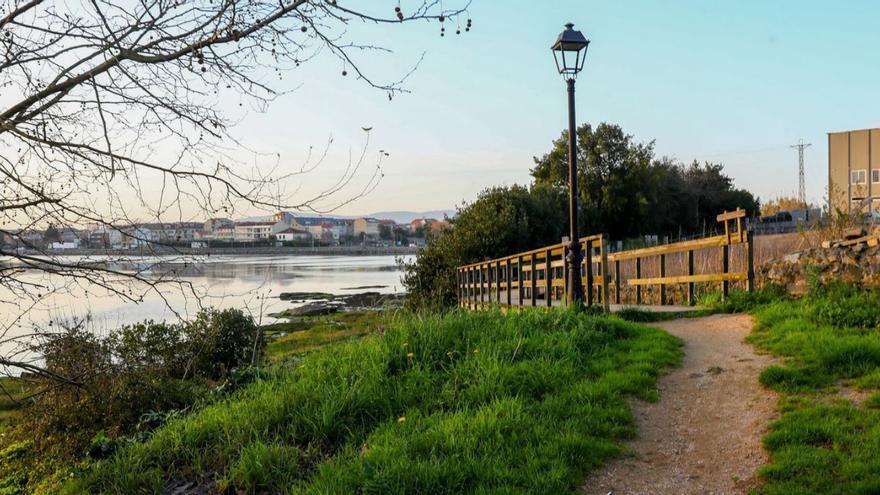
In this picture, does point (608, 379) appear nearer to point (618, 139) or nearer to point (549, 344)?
point (549, 344)

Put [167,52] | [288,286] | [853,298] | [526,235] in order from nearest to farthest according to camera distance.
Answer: [167,52] → [853,298] → [526,235] → [288,286]

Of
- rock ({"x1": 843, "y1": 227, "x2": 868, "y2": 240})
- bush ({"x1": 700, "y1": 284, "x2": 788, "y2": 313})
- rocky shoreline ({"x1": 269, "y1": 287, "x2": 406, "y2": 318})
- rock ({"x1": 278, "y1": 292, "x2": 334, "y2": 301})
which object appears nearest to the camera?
rock ({"x1": 843, "y1": 227, "x2": 868, "y2": 240})

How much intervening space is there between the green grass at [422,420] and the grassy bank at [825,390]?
112cm

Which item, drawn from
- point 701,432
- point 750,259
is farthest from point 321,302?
point 701,432

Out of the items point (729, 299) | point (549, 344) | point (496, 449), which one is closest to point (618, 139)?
point (729, 299)

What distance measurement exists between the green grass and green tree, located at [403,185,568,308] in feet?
43.8

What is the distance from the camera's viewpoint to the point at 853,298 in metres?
7.72

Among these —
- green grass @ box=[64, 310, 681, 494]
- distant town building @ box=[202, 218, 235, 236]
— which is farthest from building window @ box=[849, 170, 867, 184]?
distant town building @ box=[202, 218, 235, 236]

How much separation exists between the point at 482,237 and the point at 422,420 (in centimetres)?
1740

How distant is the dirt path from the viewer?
435cm

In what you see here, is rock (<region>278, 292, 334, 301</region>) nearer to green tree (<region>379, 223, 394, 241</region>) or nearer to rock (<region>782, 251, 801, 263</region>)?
rock (<region>782, 251, 801, 263</region>)

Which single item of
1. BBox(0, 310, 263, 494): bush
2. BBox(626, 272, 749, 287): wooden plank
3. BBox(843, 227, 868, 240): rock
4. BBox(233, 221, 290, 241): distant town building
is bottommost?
BBox(0, 310, 263, 494): bush

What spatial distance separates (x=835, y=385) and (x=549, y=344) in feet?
8.75

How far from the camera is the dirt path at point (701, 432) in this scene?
4352 millimetres
